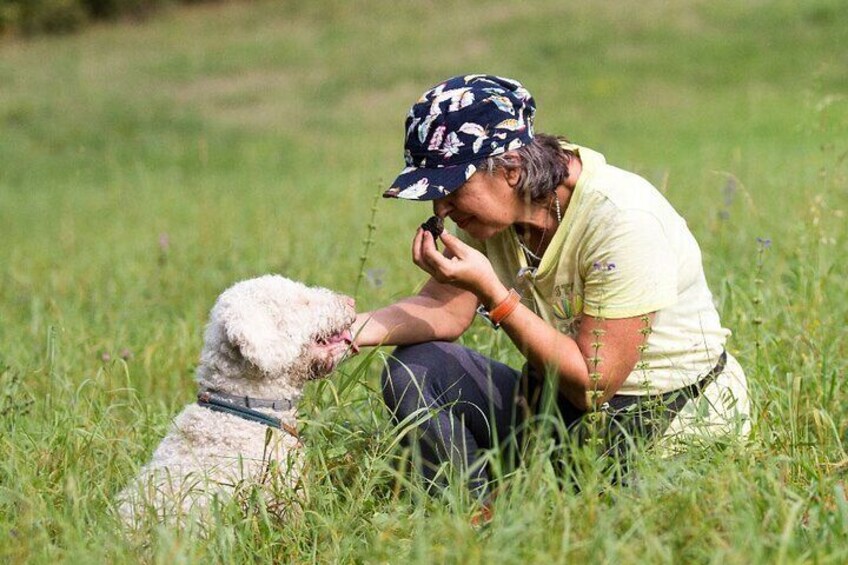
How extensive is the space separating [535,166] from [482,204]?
0.61 ft

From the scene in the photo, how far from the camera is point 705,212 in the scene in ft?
23.6

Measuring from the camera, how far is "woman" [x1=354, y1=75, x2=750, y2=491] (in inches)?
124

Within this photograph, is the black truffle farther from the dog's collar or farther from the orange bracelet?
the dog's collar

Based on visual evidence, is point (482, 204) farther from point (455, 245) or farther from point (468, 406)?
point (468, 406)

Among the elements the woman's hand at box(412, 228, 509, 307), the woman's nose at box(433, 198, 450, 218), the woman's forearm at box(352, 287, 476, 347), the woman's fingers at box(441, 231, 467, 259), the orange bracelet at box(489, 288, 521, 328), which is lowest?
the woman's forearm at box(352, 287, 476, 347)

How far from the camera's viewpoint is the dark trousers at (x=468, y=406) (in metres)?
3.33

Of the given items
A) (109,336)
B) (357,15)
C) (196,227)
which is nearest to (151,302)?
(109,336)

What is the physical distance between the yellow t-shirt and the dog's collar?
0.85 metres

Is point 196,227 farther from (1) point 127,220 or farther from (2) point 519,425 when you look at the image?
(2) point 519,425

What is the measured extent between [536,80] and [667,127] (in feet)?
14.3

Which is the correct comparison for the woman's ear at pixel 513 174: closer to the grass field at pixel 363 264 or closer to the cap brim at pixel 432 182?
the cap brim at pixel 432 182

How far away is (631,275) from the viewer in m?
3.14

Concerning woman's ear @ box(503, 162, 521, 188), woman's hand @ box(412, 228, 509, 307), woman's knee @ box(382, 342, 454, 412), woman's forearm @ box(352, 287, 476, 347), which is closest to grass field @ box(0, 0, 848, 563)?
woman's knee @ box(382, 342, 454, 412)

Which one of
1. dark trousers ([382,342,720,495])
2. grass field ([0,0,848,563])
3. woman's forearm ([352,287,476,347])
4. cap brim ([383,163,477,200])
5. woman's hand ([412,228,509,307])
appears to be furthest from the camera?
woman's forearm ([352,287,476,347])
